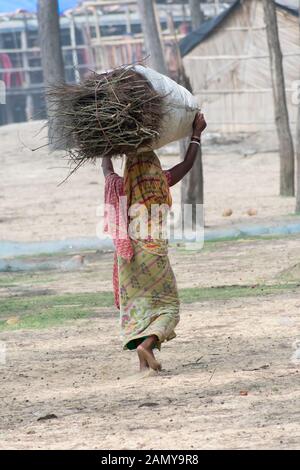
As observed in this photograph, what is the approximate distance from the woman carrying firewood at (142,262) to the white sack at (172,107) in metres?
0.10

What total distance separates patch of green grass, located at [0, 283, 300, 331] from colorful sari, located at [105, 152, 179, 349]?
2262mm

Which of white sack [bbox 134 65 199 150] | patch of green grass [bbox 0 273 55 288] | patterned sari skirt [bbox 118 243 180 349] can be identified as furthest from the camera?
patch of green grass [bbox 0 273 55 288]

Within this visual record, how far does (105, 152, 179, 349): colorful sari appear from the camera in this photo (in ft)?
23.9

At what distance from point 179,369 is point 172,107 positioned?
5.15ft

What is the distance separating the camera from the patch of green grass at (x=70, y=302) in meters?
9.83

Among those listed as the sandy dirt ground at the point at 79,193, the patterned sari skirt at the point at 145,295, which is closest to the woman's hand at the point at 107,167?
the patterned sari skirt at the point at 145,295

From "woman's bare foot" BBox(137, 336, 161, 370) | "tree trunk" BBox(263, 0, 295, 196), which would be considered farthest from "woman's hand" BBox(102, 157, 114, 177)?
"tree trunk" BBox(263, 0, 295, 196)

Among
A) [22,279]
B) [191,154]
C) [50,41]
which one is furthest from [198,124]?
[50,41]

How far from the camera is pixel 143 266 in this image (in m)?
7.35

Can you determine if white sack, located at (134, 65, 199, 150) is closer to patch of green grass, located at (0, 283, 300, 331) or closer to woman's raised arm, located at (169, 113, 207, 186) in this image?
woman's raised arm, located at (169, 113, 207, 186)

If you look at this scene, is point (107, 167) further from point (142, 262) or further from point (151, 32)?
point (151, 32)

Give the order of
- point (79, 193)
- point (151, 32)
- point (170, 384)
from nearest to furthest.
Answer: point (170, 384), point (79, 193), point (151, 32)

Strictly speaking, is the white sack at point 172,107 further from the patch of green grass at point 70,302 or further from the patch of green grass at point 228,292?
the patch of green grass at point 228,292
